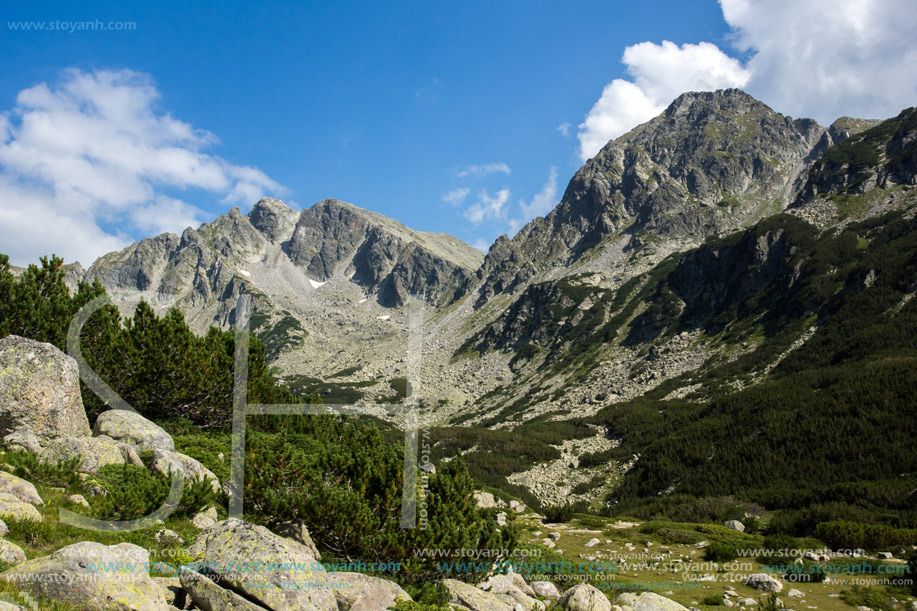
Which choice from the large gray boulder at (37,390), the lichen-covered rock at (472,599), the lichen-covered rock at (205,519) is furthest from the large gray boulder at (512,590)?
the large gray boulder at (37,390)

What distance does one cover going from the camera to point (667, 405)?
2859 inches

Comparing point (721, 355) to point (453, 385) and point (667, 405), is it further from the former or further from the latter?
point (453, 385)

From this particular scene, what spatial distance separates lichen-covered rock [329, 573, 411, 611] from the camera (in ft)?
27.1

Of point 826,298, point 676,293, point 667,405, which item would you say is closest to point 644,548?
point 667,405

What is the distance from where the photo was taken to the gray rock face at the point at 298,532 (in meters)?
11.0

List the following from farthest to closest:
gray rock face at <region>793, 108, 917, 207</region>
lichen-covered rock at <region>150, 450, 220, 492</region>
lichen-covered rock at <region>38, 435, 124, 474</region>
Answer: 1. gray rock face at <region>793, 108, 917, 207</region>
2. lichen-covered rock at <region>150, 450, 220, 492</region>
3. lichen-covered rock at <region>38, 435, 124, 474</region>

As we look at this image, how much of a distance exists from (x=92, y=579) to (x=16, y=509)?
4131mm

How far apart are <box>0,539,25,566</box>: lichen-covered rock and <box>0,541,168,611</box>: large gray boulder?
72 centimetres

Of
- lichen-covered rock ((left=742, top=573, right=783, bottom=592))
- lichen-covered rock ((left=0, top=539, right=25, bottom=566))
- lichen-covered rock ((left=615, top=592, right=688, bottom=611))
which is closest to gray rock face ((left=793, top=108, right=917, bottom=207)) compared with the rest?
lichen-covered rock ((left=742, top=573, right=783, bottom=592))

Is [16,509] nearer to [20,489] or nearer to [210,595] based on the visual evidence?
[20,489]

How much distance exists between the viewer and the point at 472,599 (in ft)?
32.0

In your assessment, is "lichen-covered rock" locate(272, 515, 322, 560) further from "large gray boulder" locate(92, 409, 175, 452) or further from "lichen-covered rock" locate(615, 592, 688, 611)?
"lichen-covered rock" locate(615, 592, 688, 611)

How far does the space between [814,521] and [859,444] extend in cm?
1942

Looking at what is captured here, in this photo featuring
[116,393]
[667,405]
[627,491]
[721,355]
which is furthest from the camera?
[721,355]
